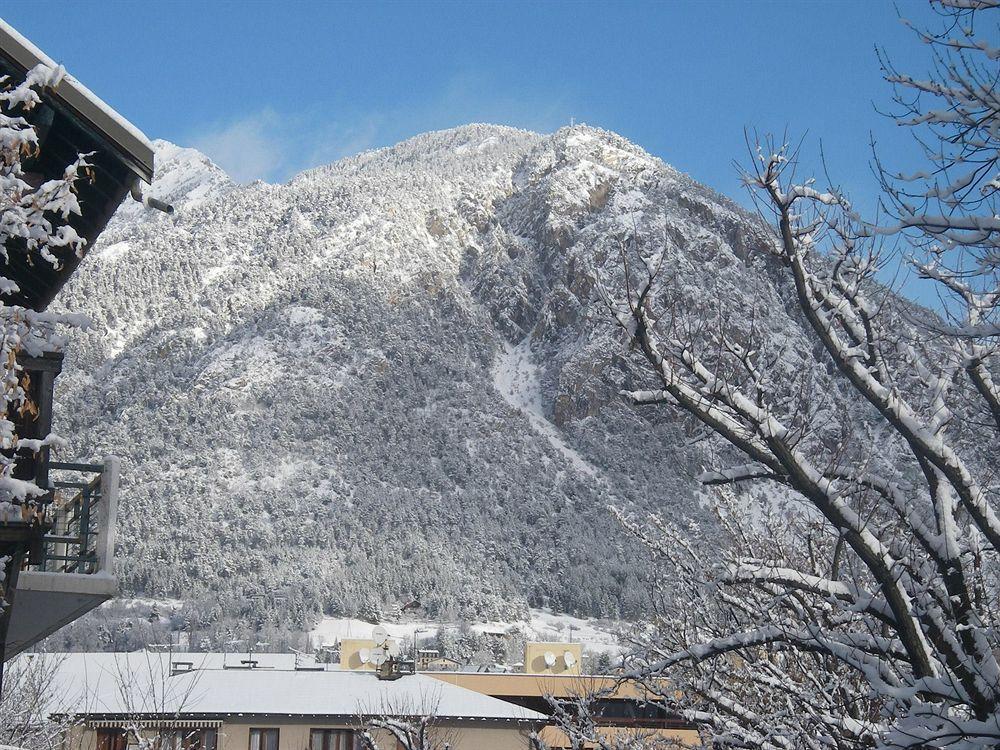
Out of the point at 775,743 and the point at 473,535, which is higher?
the point at 473,535

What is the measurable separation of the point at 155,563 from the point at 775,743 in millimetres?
113279

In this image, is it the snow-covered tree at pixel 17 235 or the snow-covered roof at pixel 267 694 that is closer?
the snow-covered tree at pixel 17 235

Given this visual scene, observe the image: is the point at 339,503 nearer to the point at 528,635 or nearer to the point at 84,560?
the point at 528,635

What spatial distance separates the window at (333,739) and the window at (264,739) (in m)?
0.89

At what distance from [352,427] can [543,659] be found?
104 metres

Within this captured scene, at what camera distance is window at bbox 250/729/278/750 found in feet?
98.0

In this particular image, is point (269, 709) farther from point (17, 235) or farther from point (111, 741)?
point (17, 235)

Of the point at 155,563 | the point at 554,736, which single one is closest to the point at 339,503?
the point at 155,563

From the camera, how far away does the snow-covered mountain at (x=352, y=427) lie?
12081cm

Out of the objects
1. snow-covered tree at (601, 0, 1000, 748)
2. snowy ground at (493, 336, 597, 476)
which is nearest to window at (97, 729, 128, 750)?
snow-covered tree at (601, 0, 1000, 748)

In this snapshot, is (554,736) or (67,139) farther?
(554,736)

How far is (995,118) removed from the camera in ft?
16.3

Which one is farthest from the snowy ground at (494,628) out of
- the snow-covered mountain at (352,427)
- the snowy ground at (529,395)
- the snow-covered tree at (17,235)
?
the snow-covered tree at (17,235)

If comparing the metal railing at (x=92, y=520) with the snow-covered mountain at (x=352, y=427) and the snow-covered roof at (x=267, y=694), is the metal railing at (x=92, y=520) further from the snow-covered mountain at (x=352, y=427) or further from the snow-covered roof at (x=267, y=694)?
the snow-covered mountain at (x=352, y=427)
